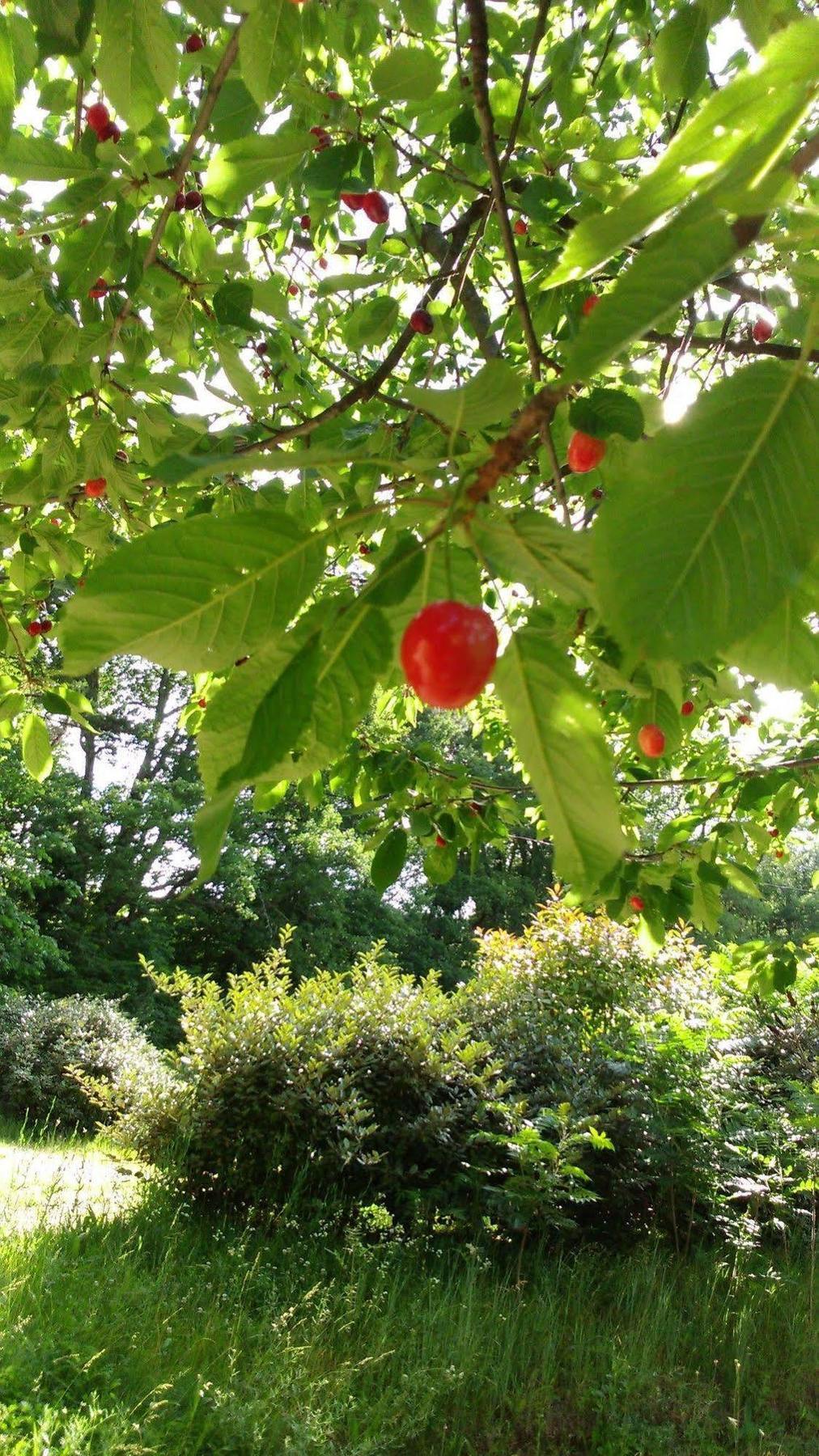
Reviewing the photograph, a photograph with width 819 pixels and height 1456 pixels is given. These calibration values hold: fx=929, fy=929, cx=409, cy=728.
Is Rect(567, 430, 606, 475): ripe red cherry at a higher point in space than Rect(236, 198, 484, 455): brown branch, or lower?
lower

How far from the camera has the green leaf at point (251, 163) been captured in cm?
122

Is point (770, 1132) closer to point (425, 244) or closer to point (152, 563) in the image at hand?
point (425, 244)

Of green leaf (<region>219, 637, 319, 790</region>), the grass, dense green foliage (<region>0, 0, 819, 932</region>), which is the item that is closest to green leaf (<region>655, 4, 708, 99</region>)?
dense green foliage (<region>0, 0, 819, 932</region>)

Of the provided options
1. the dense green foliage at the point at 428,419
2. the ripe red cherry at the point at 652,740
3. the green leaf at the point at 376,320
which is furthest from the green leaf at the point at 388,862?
the green leaf at the point at 376,320

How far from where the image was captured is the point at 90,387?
7.02 feet

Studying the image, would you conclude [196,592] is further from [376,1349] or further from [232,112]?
[376,1349]

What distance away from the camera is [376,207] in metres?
1.78

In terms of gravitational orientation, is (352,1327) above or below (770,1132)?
below

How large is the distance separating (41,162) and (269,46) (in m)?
0.39

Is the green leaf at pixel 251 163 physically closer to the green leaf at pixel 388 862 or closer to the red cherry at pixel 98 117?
the red cherry at pixel 98 117

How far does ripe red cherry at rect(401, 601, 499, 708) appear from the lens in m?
0.50

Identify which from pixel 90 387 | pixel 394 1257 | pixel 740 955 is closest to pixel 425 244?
pixel 90 387

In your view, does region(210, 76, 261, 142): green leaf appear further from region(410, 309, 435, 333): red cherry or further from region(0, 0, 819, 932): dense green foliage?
region(410, 309, 435, 333): red cherry

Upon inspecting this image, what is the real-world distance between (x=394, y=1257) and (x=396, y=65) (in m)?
4.96
